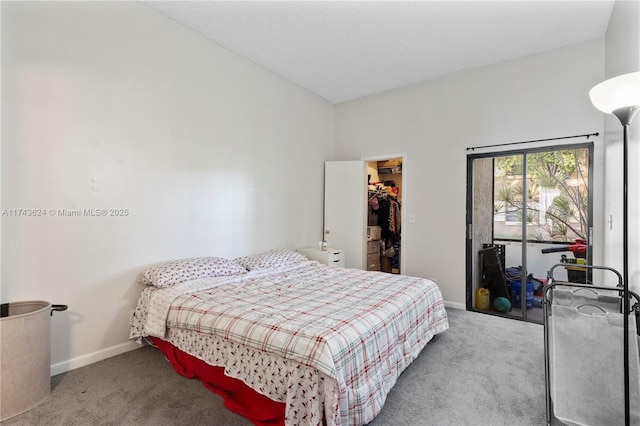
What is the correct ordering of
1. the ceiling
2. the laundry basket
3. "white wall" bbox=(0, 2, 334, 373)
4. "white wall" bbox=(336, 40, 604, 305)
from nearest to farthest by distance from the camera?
the laundry basket < "white wall" bbox=(0, 2, 334, 373) < the ceiling < "white wall" bbox=(336, 40, 604, 305)

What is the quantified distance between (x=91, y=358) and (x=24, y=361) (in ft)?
2.16

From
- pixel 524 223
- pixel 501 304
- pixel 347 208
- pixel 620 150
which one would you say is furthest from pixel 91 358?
pixel 620 150

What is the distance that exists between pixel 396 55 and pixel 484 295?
10.2 ft

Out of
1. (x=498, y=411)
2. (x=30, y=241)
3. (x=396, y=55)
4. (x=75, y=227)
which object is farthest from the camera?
(x=396, y=55)

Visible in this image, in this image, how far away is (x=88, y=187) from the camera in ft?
8.10

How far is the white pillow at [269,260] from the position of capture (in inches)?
131

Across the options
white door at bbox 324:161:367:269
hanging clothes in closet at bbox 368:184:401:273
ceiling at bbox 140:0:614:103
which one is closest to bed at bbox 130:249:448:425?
white door at bbox 324:161:367:269

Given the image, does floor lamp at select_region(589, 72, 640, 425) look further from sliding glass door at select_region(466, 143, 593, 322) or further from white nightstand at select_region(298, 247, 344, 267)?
white nightstand at select_region(298, 247, 344, 267)

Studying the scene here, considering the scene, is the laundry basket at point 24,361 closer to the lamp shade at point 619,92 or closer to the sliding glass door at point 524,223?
the lamp shade at point 619,92

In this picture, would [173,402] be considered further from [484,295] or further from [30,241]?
[484,295]

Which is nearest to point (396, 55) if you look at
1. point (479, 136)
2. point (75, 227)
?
point (479, 136)

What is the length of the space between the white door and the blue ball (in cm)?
175

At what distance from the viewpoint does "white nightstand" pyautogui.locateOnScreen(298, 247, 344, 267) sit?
13.7 ft

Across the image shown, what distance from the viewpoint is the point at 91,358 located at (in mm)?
2471
